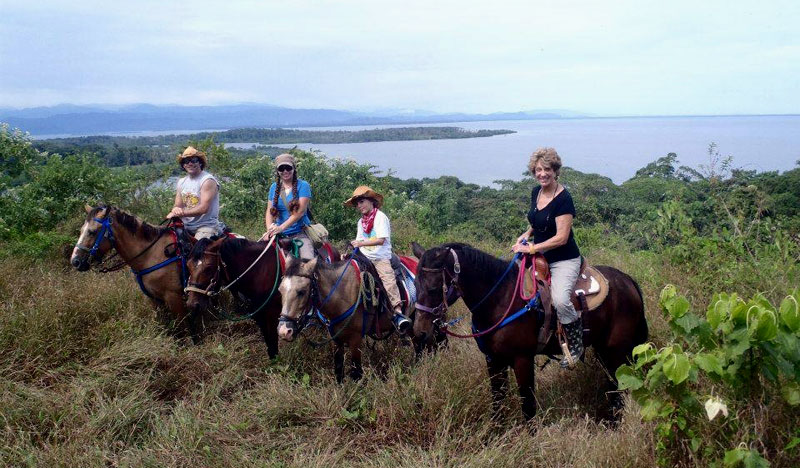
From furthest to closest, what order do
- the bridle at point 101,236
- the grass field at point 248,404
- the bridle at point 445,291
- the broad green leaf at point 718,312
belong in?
1. the bridle at point 101,236
2. the bridle at point 445,291
3. the grass field at point 248,404
4. the broad green leaf at point 718,312

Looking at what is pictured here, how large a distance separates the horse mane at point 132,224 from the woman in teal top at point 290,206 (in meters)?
1.30

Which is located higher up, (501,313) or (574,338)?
(501,313)

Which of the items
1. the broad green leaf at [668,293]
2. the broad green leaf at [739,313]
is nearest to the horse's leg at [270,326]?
the broad green leaf at [668,293]

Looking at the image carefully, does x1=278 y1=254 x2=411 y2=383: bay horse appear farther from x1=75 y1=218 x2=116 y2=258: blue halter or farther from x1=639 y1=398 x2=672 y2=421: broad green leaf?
x1=639 y1=398 x2=672 y2=421: broad green leaf

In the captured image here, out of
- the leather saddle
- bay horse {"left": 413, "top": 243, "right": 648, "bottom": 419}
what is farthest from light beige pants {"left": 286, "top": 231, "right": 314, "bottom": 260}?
the leather saddle

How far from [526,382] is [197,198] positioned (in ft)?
14.4

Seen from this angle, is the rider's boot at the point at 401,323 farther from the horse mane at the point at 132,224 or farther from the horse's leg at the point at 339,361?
the horse mane at the point at 132,224

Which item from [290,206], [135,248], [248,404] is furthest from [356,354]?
[135,248]

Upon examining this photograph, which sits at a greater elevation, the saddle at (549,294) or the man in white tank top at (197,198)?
the man in white tank top at (197,198)

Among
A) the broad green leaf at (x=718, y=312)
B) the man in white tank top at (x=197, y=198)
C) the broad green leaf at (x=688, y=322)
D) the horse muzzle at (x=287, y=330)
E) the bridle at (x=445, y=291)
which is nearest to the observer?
the broad green leaf at (x=718, y=312)

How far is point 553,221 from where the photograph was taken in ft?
14.7

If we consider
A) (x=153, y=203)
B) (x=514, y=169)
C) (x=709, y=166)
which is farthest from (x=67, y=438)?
(x=514, y=169)

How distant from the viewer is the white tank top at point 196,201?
6.51 meters

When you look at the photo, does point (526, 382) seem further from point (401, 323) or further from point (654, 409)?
point (654, 409)
